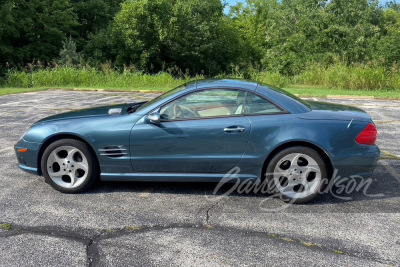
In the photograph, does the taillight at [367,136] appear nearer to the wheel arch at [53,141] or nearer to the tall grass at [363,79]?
the wheel arch at [53,141]

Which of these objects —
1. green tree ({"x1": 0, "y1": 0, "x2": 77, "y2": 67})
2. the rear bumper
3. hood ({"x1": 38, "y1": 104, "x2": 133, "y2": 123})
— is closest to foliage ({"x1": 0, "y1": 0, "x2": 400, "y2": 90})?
green tree ({"x1": 0, "y1": 0, "x2": 77, "y2": 67})

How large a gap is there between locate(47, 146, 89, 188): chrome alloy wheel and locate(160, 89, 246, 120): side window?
116 centimetres

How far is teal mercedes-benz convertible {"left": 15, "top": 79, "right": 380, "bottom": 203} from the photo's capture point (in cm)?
452

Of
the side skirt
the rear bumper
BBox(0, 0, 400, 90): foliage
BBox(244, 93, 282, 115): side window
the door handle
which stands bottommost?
the side skirt

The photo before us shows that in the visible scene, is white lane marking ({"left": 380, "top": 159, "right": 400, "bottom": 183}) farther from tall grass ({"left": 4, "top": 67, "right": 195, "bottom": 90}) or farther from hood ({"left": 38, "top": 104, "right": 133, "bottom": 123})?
tall grass ({"left": 4, "top": 67, "right": 195, "bottom": 90})

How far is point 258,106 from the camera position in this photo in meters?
4.70

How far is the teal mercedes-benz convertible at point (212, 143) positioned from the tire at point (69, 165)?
1 centimetres

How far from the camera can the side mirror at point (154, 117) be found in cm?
459

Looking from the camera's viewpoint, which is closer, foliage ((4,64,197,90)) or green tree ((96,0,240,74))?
foliage ((4,64,197,90))

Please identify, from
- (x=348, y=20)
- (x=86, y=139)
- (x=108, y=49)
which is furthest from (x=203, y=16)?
(x=86, y=139)

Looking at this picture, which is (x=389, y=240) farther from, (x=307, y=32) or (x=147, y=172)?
(x=307, y=32)

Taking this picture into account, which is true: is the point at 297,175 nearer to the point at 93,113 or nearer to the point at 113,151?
the point at 113,151

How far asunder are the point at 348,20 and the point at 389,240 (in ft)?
110

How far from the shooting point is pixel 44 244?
3.60 metres
